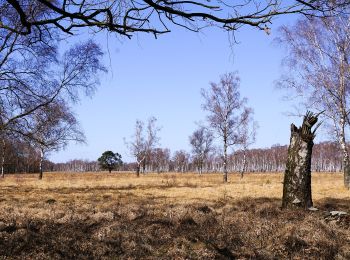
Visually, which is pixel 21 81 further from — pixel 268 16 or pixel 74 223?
pixel 268 16

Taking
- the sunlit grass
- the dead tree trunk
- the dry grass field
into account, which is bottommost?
the sunlit grass

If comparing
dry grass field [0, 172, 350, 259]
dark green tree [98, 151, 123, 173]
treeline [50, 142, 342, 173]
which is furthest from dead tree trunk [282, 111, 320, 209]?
treeline [50, 142, 342, 173]

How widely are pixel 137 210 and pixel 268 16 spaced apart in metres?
6.80

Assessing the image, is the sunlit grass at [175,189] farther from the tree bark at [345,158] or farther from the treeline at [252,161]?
the treeline at [252,161]

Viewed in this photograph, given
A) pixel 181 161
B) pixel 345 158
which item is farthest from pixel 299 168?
pixel 181 161

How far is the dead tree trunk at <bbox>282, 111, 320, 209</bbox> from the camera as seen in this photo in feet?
32.0

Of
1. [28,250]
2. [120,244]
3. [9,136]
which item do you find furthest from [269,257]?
[9,136]

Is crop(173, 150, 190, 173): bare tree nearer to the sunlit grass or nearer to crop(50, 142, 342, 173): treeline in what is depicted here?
crop(50, 142, 342, 173): treeline

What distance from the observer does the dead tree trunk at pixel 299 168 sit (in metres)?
9.77

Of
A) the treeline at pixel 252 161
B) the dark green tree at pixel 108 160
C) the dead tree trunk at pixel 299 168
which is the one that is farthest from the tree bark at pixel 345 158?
the treeline at pixel 252 161

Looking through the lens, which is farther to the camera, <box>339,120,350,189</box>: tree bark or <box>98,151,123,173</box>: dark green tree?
<box>98,151,123,173</box>: dark green tree

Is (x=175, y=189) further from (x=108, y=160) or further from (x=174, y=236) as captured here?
(x=108, y=160)

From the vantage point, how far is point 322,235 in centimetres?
636

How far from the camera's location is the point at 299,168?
9.99 m
